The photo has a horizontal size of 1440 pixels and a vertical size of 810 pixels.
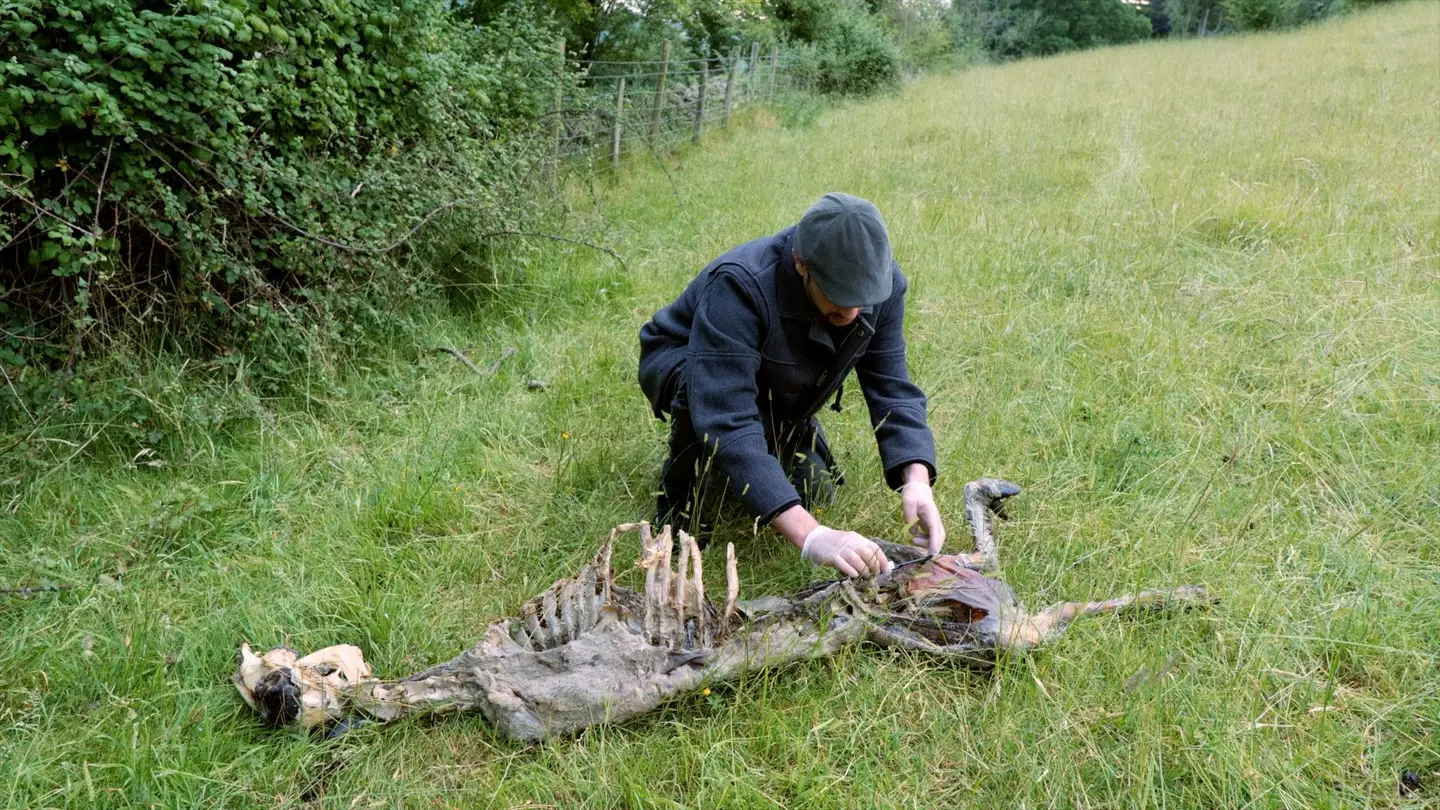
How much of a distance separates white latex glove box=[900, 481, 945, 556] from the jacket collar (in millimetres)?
543

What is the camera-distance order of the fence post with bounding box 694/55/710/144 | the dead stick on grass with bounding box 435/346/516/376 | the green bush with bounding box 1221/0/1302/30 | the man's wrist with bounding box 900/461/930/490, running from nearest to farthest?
1. the man's wrist with bounding box 900/461/930/490
2. the dead stick on grass with bounding box 435/346/516/376
3. the fence post with bounding box 694/55/710/144
4. the green bush with bounding box 1221/0/1302/30

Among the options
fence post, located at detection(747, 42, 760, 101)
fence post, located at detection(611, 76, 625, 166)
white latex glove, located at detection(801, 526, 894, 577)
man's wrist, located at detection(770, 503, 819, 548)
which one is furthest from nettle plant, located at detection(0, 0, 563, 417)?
fence post, located at detection(747, 42, 760, 101)

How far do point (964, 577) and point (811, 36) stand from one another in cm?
2112

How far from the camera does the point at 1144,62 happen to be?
16641 mm

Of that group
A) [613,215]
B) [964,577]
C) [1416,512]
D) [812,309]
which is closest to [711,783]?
[964,577]

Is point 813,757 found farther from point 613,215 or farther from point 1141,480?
point 613,215

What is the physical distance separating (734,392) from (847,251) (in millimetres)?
548

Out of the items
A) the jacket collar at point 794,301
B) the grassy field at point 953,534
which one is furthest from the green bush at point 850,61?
the jacket collar at point 794,301

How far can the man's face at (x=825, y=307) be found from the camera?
249 cm

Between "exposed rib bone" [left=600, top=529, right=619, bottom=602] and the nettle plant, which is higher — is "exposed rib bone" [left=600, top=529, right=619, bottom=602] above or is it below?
below

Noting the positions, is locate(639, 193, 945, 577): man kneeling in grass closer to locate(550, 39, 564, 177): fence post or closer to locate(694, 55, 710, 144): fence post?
locate(550, 39, 564, 177): fence post

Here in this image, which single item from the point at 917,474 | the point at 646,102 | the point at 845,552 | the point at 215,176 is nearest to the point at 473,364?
the point at 215,176

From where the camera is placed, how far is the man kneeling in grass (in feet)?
7.70

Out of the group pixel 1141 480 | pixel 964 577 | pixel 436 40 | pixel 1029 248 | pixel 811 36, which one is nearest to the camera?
pixel 964 577
